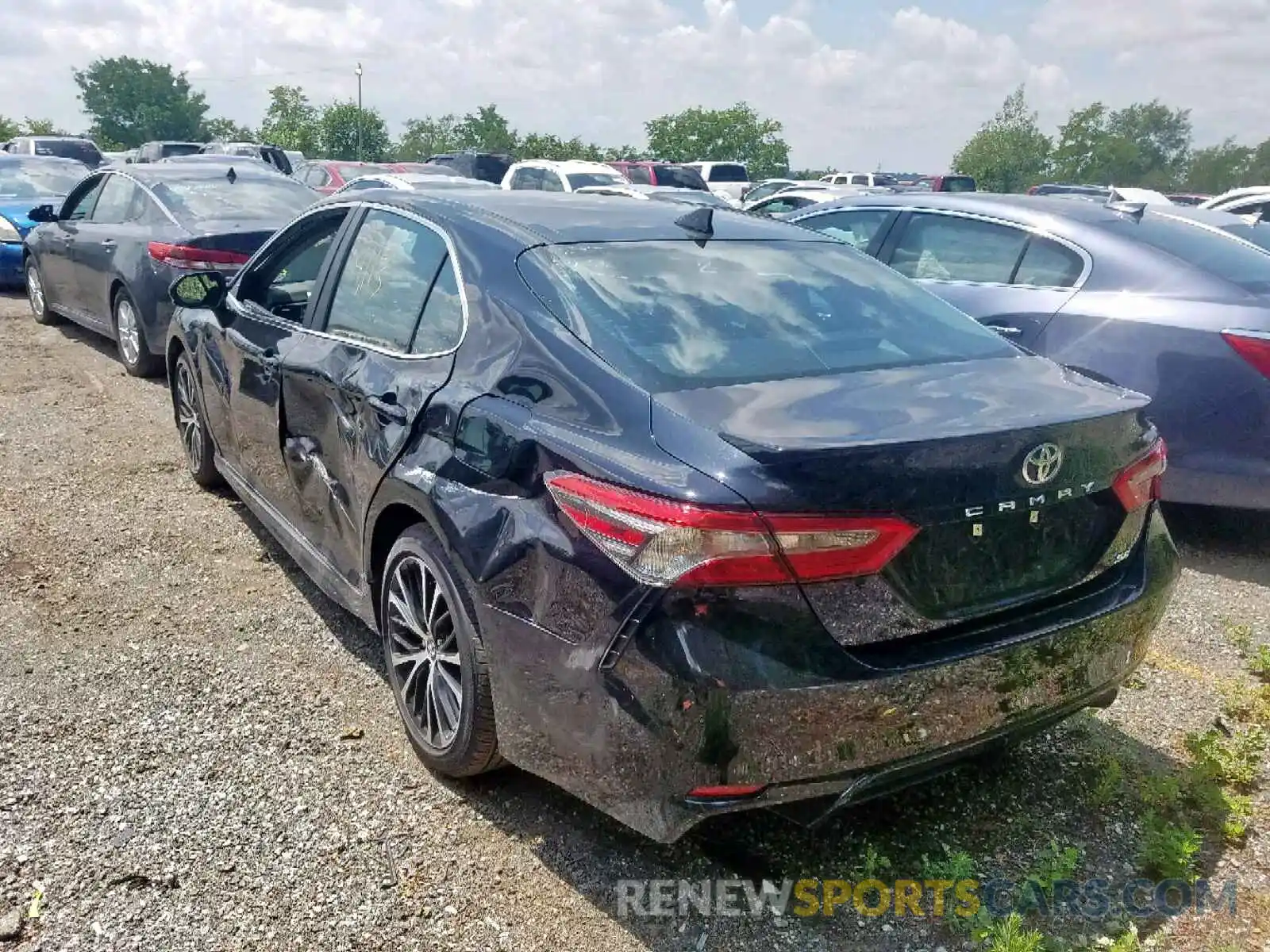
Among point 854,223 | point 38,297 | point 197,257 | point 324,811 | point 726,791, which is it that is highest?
point 854,223

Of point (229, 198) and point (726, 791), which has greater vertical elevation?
point (229, 198)

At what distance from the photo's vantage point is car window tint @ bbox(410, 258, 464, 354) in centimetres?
304

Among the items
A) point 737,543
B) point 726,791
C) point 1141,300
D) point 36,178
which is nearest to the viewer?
point 737,543

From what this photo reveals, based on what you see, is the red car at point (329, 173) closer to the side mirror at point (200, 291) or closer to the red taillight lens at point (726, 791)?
the side mirror at point (200, 291)

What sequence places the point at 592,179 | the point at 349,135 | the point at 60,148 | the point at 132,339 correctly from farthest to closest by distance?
1. the point at 349,135
2. the point at 60,148
3. the point at 592,179
4. the point at 132,339

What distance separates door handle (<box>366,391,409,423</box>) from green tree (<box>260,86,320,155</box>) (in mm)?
58050

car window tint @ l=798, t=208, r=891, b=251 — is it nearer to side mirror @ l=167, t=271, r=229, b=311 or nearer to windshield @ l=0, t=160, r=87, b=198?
side mirror @ l=167, t=271, r=229, b=311

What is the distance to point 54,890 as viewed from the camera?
259 centimetres

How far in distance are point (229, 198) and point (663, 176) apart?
63.7ft

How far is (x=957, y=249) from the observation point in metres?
5.89

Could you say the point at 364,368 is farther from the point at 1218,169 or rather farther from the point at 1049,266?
the point at 1218,169

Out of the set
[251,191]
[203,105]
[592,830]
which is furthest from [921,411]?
[203,105]

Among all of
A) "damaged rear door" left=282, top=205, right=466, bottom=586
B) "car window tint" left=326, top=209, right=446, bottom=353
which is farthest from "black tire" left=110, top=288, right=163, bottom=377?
"car window tint" left=326, top=209, right=446, bottom=353

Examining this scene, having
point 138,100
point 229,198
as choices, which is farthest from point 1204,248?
point 138,100
